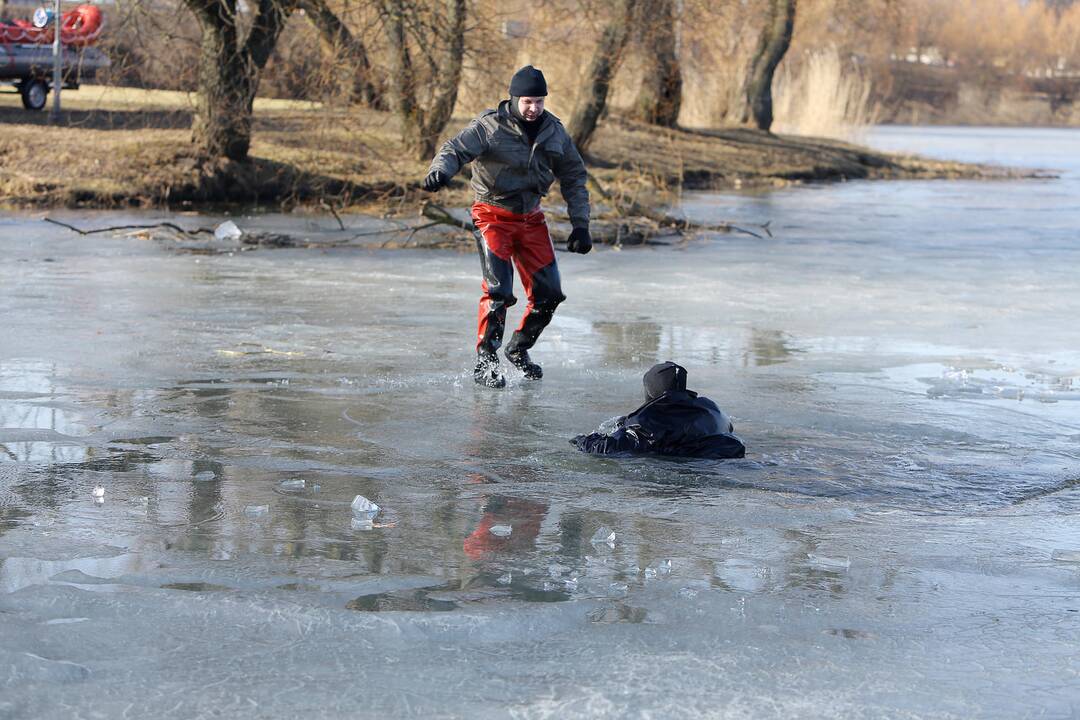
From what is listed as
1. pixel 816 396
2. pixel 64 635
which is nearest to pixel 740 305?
pixel 816 396

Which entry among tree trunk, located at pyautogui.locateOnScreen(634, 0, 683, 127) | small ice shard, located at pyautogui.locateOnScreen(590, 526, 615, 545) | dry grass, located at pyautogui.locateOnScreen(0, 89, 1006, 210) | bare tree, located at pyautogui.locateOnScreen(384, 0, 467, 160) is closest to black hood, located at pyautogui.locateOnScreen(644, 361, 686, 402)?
small ice shard, located at pyautogui.locateOnScreen(590, 526, 615, 545)

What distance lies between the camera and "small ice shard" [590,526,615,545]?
16.1ft

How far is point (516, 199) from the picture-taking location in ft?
25.8

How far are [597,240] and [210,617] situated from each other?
1144cm

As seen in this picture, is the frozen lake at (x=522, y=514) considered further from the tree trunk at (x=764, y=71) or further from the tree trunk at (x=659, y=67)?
the tree trunk at (x=764, y=71)

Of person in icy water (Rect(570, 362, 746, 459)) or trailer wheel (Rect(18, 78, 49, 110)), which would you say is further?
trailer wheel (Rect(18, 78, 49, 110))

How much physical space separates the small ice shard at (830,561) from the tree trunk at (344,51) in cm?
1264

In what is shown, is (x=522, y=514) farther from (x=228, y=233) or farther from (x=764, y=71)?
(x=764, y=71)

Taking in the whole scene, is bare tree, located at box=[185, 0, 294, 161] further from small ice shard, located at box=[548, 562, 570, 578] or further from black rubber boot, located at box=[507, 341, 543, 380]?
small ice shard, located at box=[548, 562, 570, 578]

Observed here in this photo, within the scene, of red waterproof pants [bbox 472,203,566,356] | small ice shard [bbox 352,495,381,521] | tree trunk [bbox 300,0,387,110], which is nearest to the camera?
small ice shard [bbox 352,495,381,521]

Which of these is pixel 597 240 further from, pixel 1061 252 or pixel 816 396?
pixel 816 396

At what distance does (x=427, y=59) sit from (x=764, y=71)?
1972 cm

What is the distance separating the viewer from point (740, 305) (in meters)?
10.9

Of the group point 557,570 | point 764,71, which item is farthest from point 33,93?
point 557,570
